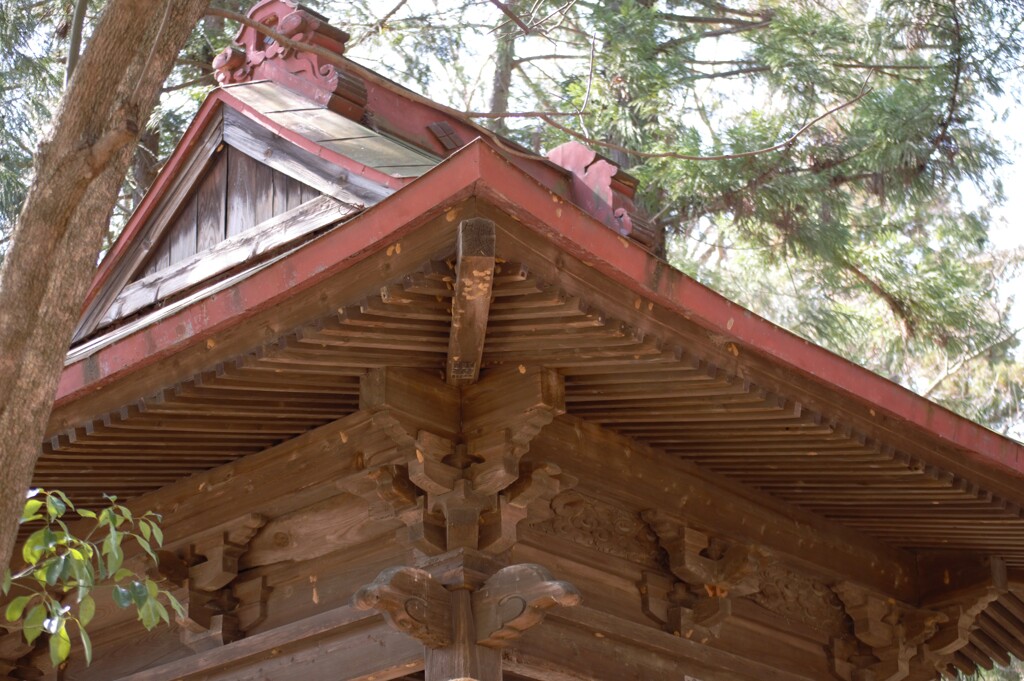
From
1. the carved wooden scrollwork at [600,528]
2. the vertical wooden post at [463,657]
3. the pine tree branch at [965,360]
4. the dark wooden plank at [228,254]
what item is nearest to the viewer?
the vertical wooden post at [463,657]

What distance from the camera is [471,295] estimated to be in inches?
145

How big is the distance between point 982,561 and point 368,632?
2972 mm

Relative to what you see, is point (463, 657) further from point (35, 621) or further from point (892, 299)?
point (892, 299)

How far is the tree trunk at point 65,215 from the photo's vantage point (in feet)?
9.51

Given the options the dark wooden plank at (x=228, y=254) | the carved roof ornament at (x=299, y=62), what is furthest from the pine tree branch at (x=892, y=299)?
the dark wooden plank at (x=228, y=254)

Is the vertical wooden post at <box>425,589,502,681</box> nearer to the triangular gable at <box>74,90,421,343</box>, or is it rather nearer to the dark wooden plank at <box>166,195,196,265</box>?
the triangular gable at <box>74,90,421,343</box>

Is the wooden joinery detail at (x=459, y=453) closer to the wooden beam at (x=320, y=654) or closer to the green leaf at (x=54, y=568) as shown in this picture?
the wooden beam at (x=320, y=654)

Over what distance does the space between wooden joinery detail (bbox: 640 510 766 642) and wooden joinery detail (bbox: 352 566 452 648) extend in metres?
1.04

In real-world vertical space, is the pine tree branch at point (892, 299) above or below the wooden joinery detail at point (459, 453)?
above

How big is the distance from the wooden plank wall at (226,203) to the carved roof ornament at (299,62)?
425mm

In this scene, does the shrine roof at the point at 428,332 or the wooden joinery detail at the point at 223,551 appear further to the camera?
the wooden joinery detail at the point at 223,551

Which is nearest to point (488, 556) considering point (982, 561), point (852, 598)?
point (852, 598)

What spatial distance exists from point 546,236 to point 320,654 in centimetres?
184

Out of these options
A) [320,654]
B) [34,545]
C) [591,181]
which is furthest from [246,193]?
[34,545]
